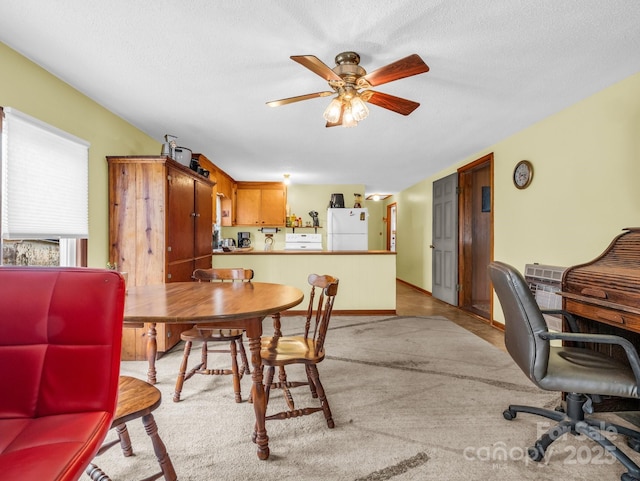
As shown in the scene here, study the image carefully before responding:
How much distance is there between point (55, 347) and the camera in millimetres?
1021

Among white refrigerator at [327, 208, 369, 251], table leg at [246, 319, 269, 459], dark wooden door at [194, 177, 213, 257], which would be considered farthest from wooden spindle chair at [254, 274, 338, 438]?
white refrigerator at [327, 208, 369, 251]

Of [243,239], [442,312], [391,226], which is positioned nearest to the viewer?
[442,312]

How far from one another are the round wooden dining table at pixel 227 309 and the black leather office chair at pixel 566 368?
3.60 feet

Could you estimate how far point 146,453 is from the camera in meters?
1.63

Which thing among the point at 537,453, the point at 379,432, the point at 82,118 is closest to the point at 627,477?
the point at 537,453

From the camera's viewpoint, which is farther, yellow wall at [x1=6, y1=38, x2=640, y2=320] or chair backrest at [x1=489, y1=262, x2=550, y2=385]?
yellow wall at [x1=6, y1=38, x2=640, y2=320]

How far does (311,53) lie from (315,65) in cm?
39

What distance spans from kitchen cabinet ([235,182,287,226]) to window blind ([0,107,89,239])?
12.4 feet

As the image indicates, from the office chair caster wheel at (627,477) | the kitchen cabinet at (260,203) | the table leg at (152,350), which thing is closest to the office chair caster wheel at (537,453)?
the office chair caster wheel at (627,477)

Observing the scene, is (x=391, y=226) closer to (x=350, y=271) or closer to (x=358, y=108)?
(x=350, y=271)

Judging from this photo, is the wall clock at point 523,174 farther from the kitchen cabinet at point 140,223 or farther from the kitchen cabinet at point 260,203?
the kitchen cabinet at point 260,203

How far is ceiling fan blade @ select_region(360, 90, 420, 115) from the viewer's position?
85.3 inches

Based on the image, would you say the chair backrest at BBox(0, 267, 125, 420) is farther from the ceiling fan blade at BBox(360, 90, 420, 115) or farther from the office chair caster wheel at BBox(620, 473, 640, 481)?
the office chair caster wheel at BBox(620, 473, 640, 481)

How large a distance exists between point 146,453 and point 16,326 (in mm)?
1011
